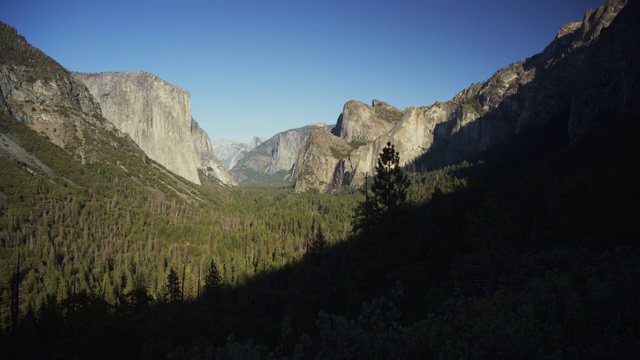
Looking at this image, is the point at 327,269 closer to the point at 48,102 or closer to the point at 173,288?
the point at 173,288

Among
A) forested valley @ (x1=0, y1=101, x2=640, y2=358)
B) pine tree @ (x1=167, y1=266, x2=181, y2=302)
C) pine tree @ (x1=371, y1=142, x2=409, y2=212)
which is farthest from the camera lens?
pine tree @ (x1=167, y1=266, x2=181, y2=302)

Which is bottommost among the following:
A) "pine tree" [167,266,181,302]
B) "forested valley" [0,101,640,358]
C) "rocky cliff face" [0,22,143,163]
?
"pine tree" [167,266,181,302]

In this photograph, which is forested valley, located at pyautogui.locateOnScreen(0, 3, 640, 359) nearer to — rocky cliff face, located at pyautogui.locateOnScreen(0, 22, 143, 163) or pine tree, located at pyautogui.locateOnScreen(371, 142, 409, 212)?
pine tree, located at pyautogui.locateOnScreen(371, 142, 409, 212)

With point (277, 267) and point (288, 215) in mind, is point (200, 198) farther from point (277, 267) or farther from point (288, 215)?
point (277, 267)

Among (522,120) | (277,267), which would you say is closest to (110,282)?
(277,267)

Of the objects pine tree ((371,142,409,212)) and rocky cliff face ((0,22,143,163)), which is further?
rocky cliff face ((0,22,143,163))

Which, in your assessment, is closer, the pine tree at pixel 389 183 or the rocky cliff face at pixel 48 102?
the pine tree at pixel 389 183

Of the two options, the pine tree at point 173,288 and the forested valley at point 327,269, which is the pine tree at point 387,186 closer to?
the forested valley at point 327,269

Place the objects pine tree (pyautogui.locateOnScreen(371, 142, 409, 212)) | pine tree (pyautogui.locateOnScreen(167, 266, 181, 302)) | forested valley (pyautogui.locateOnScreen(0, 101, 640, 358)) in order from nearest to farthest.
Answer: forested valley (pyautogui.locateOnScreen(0, 101, 640, 358))
pine tree (pyautogui.locateOnScreen(371, 142, 409, 212))
pine tree (pyautogui.locateOnScreen(167, 266, 181, 302))

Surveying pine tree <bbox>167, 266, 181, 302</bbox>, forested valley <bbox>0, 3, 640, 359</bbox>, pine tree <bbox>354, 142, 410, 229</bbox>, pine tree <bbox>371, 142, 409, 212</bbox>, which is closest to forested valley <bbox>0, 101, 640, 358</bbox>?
forested valley <bbox>0, 3, 640, 359</bbox>

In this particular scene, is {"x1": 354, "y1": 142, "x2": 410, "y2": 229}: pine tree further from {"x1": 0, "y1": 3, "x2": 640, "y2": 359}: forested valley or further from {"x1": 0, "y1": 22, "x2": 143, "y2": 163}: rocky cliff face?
{"x1": 0, "y1": 22, "x2": 143, "y2": 163}: rocky cliff face

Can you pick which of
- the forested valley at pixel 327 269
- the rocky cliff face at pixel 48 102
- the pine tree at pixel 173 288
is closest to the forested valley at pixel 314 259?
the forested valley at pixel 327 269

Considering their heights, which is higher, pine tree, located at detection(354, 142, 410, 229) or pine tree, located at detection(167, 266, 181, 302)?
pine tree, located at detection(354, 142, 410, 229)
